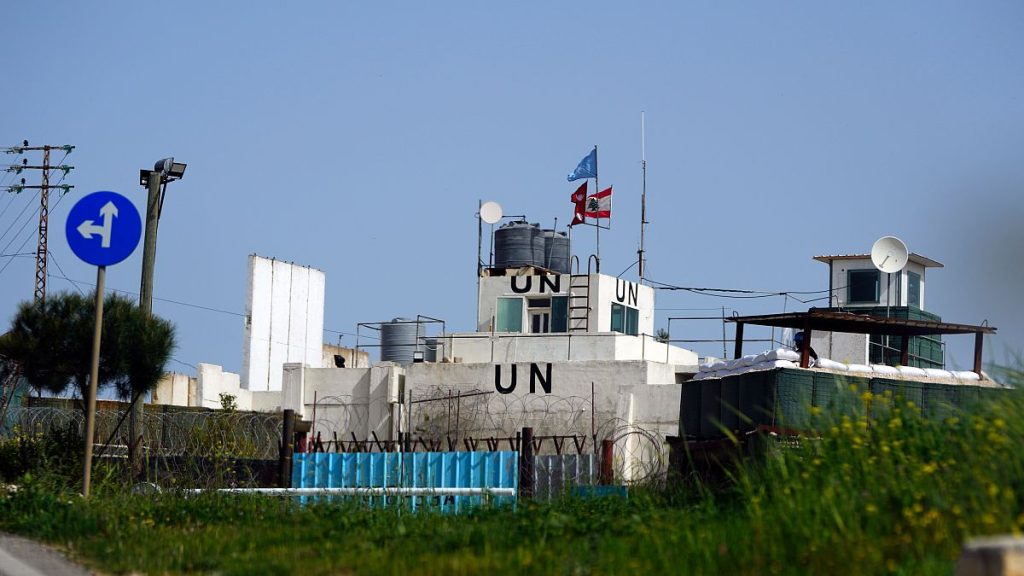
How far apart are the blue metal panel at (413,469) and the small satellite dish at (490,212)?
84.7 feet

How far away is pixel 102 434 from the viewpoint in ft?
93.5

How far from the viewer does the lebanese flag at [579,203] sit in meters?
45.6

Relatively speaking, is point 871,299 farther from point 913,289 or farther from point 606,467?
point 606,467

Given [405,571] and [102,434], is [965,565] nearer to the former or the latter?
[405,571]

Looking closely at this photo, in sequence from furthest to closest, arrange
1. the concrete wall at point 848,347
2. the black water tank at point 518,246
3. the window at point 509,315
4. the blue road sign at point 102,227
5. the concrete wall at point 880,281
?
the black water tank at point 518,246, the window at point 509,315, the concrete wall at point 880,281, the concrete wall at point 848,347, the blue road sign at point 102,227

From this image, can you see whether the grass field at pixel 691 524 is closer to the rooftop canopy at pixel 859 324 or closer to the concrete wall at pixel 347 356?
the rooftop canopy at pixel 859 324

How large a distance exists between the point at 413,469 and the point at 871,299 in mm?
22881

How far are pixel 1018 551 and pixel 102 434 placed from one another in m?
25.7

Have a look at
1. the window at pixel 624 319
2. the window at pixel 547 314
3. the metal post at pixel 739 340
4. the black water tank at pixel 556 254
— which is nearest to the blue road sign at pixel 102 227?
the metal post at pixel 739 340

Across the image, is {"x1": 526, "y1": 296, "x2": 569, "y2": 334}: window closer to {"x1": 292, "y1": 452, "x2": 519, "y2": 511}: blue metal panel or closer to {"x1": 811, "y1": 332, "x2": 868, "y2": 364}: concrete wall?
{"x1": 811, "y1": 332, "x2": 868, "y2": 364}: concrete wall

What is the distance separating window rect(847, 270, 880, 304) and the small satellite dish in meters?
13.0

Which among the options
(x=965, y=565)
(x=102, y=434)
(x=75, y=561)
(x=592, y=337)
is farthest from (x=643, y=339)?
(x=965, y=565)

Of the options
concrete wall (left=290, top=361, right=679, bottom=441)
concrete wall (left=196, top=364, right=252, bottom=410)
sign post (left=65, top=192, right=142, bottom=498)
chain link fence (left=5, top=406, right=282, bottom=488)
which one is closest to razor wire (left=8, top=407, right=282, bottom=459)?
chain link fence (left=5, top=406, right=282, bottom=488)

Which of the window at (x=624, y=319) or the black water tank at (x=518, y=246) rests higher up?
the black water tank at (x=518, y=246)
